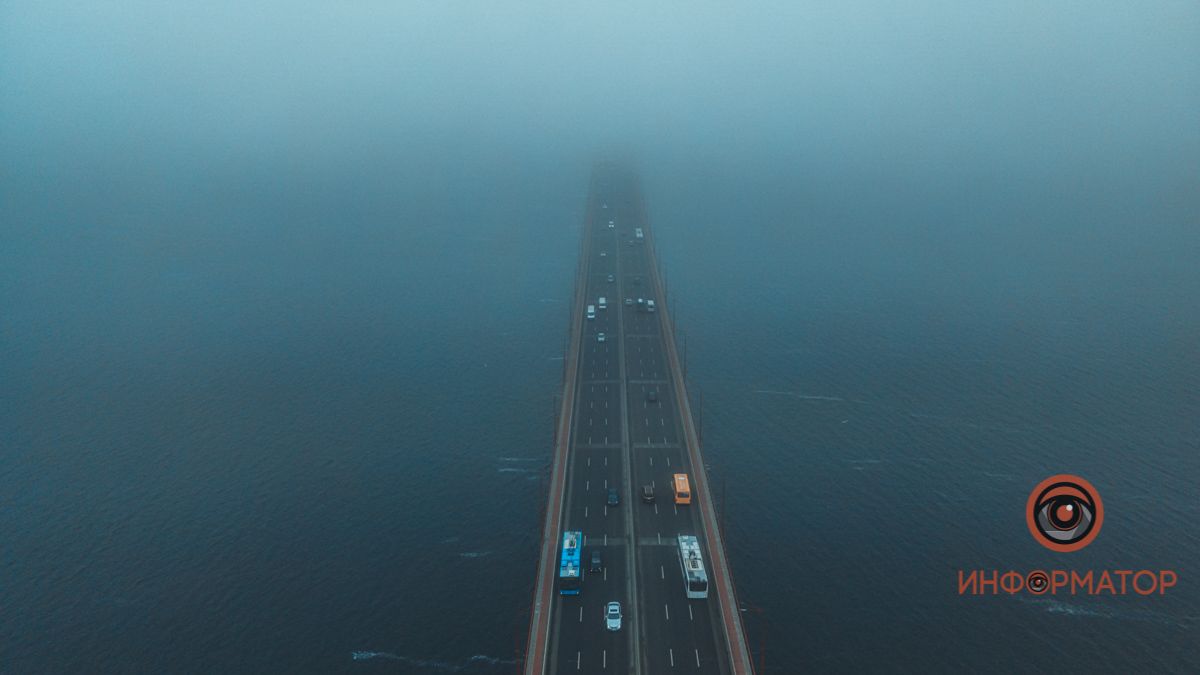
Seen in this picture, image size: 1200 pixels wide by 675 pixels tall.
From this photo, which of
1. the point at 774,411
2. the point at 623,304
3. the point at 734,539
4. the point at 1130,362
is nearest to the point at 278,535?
the point at 734,539

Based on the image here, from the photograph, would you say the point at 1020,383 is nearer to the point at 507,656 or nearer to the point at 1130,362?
the point at 1130,362

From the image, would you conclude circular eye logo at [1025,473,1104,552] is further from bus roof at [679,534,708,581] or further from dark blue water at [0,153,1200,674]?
bus roof at [679,534,708,581]

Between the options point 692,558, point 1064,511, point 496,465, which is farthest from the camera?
point 496,465

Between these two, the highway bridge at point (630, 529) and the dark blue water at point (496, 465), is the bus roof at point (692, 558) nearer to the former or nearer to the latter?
the highway bridge at point (630, 529)

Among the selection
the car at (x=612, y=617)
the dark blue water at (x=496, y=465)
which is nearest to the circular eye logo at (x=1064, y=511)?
the dark blue water at (x=496, y=465)

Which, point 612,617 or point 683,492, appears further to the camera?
point 683,492

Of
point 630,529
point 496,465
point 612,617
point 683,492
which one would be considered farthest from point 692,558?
point 496,465

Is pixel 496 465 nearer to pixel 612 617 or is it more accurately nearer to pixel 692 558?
pixel 692 558
